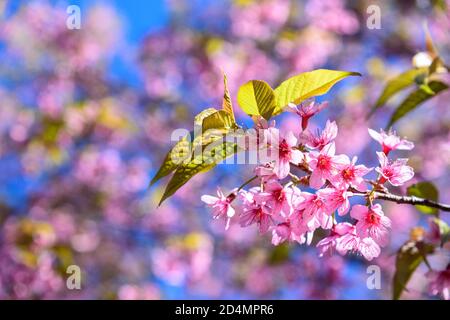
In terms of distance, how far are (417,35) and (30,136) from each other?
4.71 m

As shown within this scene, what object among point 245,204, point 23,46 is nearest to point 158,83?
point 23,46

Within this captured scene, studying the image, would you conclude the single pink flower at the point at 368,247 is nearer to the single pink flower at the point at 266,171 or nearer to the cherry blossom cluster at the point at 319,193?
the cherry blossom cluster at the point at 319,193

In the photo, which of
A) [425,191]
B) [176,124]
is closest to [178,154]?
[425,191]

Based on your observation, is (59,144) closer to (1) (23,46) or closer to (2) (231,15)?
(2) (231,15)

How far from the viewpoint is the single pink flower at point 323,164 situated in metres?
1.08

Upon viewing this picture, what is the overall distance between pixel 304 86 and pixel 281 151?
0.66 ft

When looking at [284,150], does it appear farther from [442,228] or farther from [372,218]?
[442,228]

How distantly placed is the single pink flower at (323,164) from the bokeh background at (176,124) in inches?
118

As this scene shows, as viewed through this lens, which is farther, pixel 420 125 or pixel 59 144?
pixel 420 125

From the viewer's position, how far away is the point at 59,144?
4.89m

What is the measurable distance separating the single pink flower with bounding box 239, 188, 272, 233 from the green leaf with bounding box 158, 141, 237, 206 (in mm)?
100

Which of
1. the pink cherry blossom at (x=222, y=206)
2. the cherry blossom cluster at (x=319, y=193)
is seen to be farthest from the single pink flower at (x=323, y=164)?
the pink cherry blossom at (x=222, y=206)

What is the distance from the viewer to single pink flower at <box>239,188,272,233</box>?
1149 millimetres

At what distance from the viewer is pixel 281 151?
1.09 m
